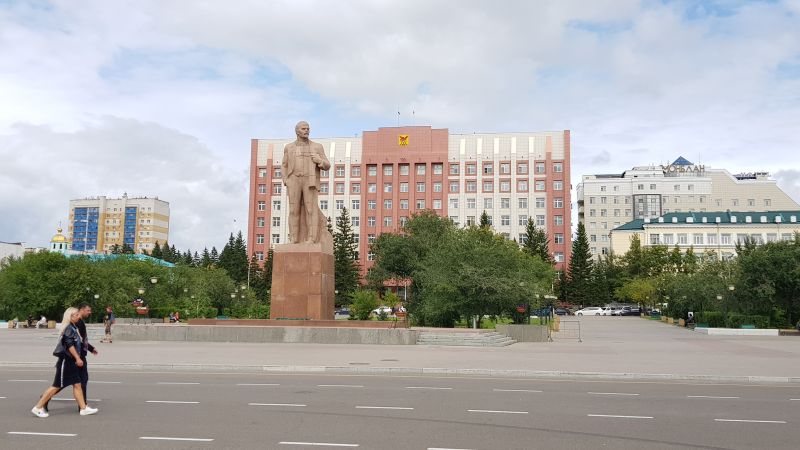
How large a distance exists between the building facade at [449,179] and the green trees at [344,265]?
8.62 meters

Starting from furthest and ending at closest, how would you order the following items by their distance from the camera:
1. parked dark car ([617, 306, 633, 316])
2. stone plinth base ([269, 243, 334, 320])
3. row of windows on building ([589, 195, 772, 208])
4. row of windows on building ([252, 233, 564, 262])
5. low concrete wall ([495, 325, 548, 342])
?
row of windows on building ([589, 195, 772, 208])
row of windows on building ([252, 233, 564, 262])
parked dark car ([617, 306, 633, 316])
low concrete wall ([495, 325, 548, 342])
stone plinth base ([269, 243, 334, 320])

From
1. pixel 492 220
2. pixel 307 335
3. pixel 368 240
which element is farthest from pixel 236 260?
pixel 307 335

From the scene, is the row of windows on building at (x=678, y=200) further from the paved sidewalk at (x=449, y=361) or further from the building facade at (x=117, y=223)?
the building facade at (x=117, y=223)

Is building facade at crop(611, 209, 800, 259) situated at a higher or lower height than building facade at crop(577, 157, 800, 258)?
lower

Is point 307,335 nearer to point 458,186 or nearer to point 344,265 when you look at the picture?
point 344,265

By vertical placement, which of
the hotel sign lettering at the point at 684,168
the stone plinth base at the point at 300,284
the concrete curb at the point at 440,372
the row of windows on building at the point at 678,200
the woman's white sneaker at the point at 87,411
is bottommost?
the concrete curb at the point at 440,372

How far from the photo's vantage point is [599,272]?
96750 mm

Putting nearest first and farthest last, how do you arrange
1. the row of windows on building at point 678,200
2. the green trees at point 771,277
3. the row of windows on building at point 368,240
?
the green trees at point 771,277, the row of windows on building at point 368,240, the row of windows on building at point 678,200

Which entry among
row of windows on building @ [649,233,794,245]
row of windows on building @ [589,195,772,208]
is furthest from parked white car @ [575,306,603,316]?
row of windows on building @ [589,195,772,208]

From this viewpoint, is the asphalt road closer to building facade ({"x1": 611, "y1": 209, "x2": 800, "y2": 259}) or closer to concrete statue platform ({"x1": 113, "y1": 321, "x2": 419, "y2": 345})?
concrete statue platform ({"x1": 113, "y1": 321, "x2": 419, "y2": 345})

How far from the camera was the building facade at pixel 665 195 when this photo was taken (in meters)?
111

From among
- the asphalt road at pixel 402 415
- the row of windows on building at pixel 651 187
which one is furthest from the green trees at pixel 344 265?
the asphalt road at pixel 402 415

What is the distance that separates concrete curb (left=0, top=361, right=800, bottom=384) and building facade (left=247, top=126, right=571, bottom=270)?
260ft

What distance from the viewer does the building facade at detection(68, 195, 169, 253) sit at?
171125 mm
